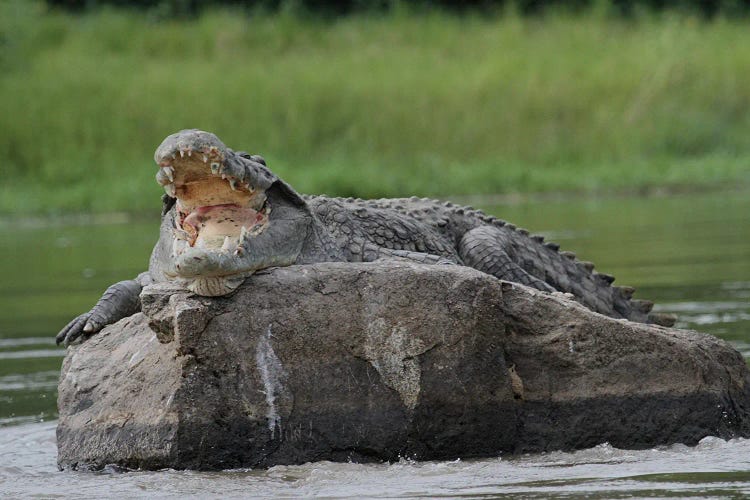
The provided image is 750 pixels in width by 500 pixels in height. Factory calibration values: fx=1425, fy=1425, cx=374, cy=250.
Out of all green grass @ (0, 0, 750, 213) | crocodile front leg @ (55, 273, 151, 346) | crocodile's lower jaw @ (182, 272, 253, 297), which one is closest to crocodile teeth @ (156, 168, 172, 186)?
crocodile's lower jaw @ (182, 272, 253, 297)

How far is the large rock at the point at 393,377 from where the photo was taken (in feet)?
16.5

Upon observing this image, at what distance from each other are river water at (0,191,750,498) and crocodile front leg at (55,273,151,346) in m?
0.43

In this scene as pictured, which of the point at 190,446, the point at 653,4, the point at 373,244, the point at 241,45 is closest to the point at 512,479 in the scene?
the point at 190,446

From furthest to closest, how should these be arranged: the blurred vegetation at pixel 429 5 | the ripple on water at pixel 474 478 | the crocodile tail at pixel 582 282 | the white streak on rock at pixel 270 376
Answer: the blurred vegetation at pixel 429 5 → the crocodile tail at pixel 582 282 → the white streak on rock at pixel 270 376 → the ripple on water at pixel 474 478

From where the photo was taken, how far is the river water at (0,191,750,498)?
4.63 m

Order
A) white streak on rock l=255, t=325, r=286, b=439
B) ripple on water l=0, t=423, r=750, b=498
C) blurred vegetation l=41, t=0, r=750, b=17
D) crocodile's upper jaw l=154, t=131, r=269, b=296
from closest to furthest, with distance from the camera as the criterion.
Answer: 1. ripple on water l=0, t=423, r=750, b=498
2. crocodile's upper jaw l=154, t=131, r=269, b=296
3. white streak on rock l=255, t=325, r=286, b=439
4. blurred vegetation l=41, t=0, r=750, b=17

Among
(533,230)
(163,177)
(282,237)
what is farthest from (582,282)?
(533,230)

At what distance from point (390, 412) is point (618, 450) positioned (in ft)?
2.71

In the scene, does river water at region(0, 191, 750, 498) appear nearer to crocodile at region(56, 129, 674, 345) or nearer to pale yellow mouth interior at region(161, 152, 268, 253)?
crocodile at region(56, 129, 674, 345)

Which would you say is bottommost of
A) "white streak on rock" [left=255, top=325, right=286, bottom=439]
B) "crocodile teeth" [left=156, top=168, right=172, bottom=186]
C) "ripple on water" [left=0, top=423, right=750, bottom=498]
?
"ripple on water" [left=0, top=423, right=750, bottom=498]

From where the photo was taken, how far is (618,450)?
16.6ft

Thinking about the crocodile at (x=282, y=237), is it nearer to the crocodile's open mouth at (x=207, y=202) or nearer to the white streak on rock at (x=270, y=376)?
the crocodile's open mouth at (x=207, y=202)

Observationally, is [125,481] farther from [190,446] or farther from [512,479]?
[512,479]

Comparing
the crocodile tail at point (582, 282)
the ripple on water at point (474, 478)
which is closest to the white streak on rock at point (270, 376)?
the ripple on water at point (474, 478)
